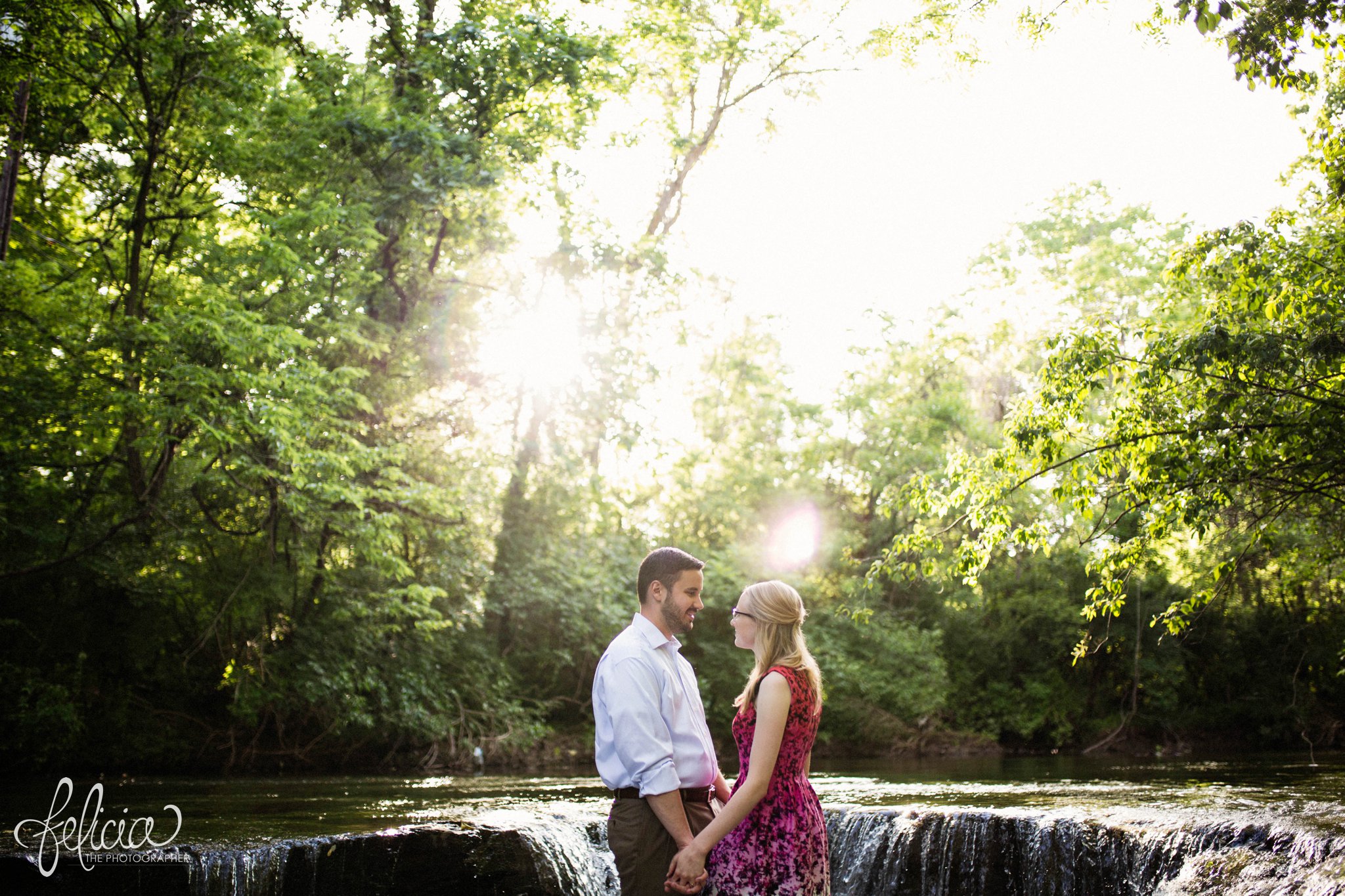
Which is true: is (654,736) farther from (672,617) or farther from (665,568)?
(665,568)

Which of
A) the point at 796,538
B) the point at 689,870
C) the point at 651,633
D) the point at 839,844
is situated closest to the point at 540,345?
the point at 796,538

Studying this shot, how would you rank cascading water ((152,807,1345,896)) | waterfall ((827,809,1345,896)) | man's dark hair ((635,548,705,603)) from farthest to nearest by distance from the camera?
cascading water ((152,807,1345,896)), waterfall ((827,809,1345,896)), man's dark hair ((635,548,705,603))

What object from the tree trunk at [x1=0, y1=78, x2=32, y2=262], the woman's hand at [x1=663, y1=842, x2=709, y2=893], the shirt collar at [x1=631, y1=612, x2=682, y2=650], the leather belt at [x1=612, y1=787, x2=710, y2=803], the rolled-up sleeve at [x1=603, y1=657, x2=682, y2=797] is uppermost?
the tree trunk at [x1=0, y1=78, x2=32, y2=262]

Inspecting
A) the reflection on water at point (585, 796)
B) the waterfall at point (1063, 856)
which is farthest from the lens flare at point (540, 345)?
the waterfall at point (1063, 856)

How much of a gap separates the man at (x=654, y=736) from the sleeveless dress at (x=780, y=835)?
0.14 meters

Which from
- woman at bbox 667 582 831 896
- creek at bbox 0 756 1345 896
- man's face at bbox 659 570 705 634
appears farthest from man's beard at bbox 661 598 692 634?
creek at bbox 0 756 1345 896

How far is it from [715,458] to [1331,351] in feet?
64.3

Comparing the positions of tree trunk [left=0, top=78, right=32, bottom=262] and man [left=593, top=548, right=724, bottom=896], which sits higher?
tree trunk [left=0, top=78, right=32, bottom=262]

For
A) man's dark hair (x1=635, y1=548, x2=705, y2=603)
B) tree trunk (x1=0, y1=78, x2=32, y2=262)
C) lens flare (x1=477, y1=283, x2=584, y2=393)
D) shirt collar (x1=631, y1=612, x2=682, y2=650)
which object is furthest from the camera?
lens flare (x1=477, y1=283, x2=584, y2=393)

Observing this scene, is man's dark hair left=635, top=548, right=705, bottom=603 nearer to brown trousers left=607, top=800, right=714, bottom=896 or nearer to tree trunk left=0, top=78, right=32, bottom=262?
brown trousers left=607, top=800, right=714, bottom=896

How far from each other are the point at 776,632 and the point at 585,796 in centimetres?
802

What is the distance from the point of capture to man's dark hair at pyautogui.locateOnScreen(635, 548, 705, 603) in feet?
12.0

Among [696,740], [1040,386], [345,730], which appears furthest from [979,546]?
[345,730]

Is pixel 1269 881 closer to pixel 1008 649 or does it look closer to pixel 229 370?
pixel 229 370
